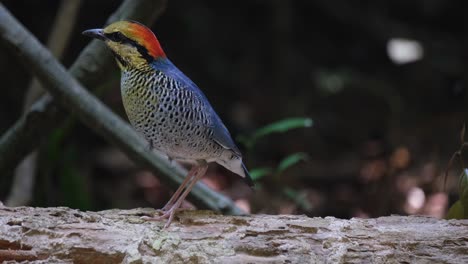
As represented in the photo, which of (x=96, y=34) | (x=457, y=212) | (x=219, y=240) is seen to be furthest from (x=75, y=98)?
(x=457, y=212)

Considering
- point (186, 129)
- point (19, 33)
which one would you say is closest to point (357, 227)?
point (186, 129)

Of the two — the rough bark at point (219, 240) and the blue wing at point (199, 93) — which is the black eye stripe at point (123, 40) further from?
the rough bark at point (219, 240)

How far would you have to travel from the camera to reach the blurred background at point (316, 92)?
17.3 ft

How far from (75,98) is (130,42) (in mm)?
1061

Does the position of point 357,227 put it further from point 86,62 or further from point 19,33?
point 19,33

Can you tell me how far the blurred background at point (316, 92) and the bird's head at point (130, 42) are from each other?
2.35 m

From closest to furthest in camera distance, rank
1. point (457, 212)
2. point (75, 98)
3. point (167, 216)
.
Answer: point (167, 216)
point (457, 212)
point (75, 98)

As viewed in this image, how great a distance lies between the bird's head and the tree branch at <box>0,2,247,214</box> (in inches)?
37.0

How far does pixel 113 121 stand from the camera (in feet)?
11.3

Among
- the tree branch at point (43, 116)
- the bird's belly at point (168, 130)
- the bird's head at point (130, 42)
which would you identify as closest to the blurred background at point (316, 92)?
the tree branch at point (43, 116)

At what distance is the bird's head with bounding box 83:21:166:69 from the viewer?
2416 millimetres

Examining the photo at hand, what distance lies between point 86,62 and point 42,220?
1383 mm

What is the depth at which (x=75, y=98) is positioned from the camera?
340 cm

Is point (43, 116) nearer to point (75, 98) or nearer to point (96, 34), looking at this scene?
point (75, 98)
